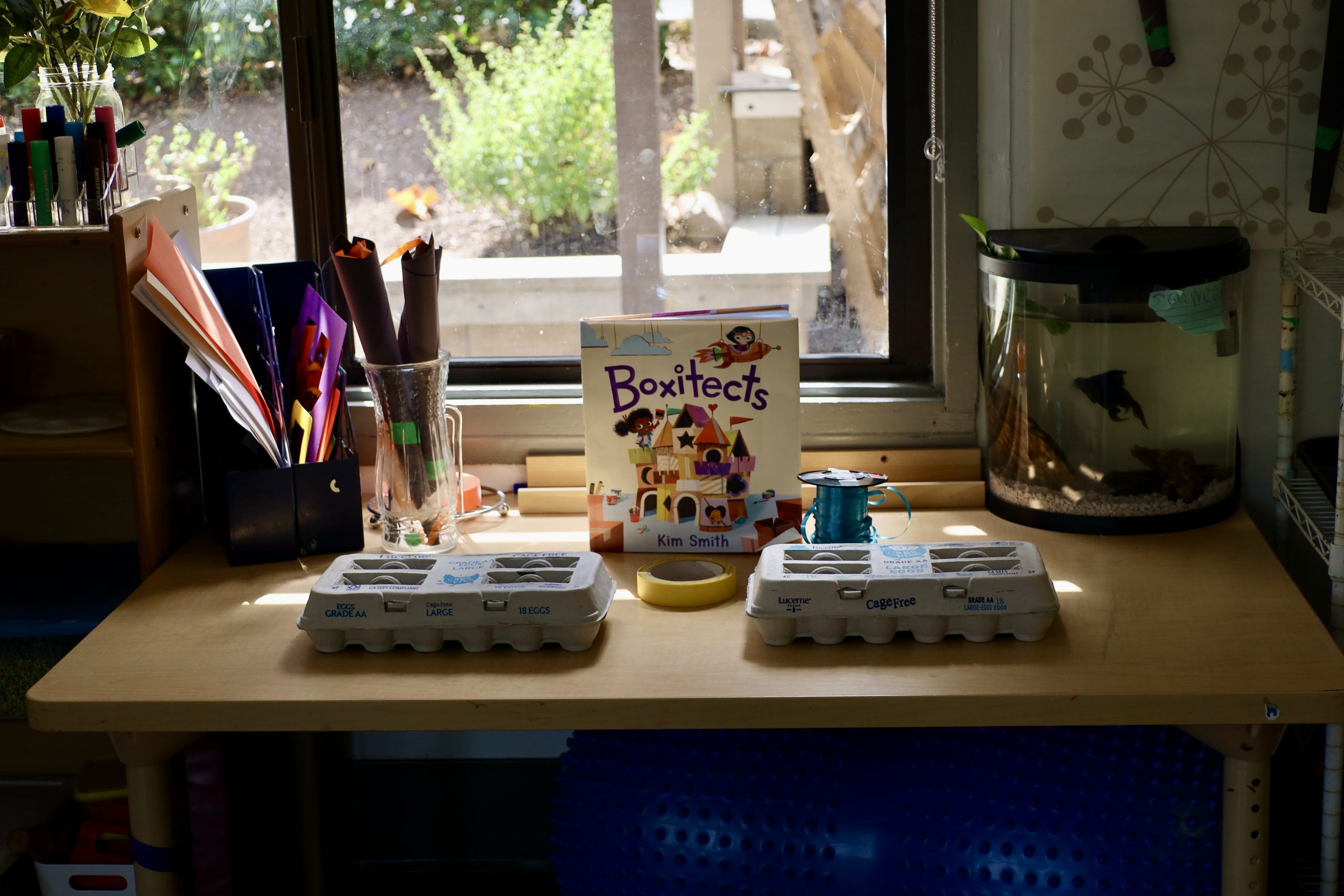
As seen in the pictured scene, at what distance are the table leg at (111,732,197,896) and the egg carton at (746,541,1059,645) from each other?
573 millimetres

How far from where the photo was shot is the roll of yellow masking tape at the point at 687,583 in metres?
1.36

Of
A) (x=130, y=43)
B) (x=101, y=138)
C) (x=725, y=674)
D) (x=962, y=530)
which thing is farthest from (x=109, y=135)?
(x=962, y=530)

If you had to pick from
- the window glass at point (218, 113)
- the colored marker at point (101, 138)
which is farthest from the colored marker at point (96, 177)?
the window glass at point (218, 113)

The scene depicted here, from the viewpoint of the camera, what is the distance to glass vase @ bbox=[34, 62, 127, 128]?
152 cm

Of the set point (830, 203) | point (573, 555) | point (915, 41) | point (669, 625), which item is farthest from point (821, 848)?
point (915, 41)

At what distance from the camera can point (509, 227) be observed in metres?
1.84

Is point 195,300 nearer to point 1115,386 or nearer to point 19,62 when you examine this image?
point 19,62

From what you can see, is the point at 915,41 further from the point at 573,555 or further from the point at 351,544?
the point at 351,544

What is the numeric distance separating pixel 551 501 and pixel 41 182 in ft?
2.27

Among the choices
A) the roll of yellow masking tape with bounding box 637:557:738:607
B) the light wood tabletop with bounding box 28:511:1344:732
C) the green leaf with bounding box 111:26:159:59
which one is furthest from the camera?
the green leaf with bounding box 111:26:159:59

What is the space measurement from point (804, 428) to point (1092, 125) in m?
0.52

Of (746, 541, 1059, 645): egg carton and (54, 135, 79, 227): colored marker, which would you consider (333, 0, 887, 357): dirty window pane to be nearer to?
(54, 135, 79, 227): colored marker

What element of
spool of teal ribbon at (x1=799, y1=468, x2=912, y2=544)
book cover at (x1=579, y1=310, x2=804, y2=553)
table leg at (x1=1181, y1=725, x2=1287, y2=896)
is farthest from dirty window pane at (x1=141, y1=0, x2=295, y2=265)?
table leg at (x1=1181, y1=725, x2=1287, y2=896)

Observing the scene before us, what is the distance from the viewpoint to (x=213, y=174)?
1.83 metres
